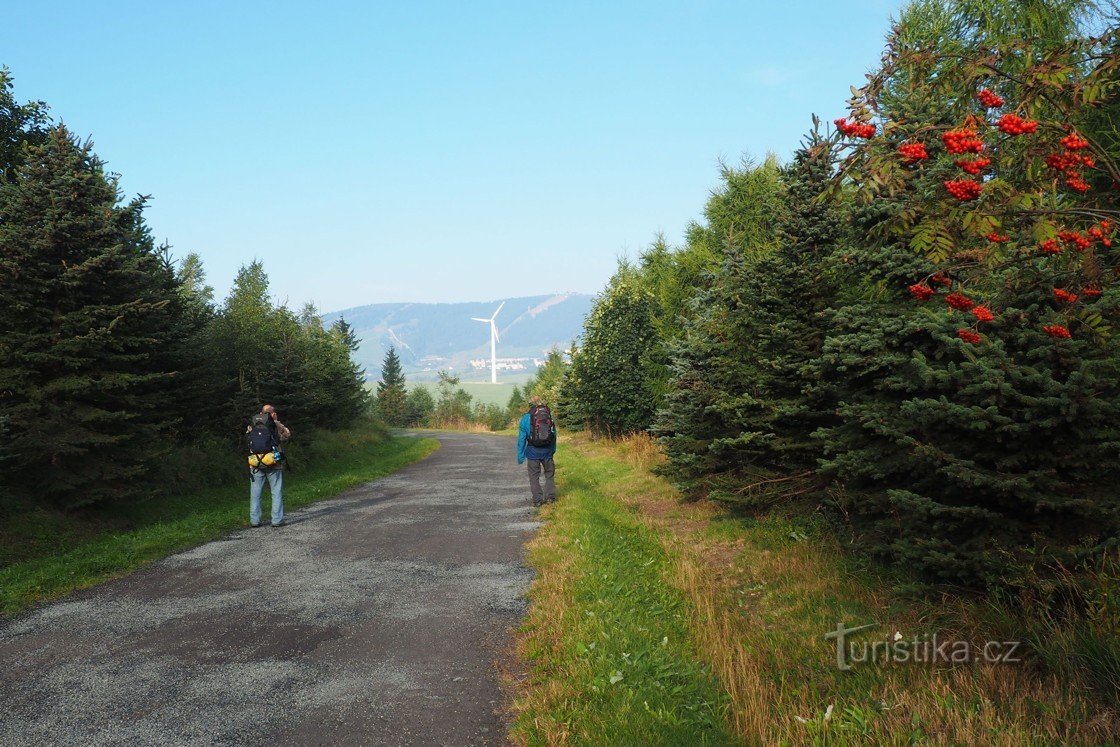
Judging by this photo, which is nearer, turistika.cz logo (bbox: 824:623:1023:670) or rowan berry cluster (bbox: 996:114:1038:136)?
rowan berry cluster (bbox: 996:114:1038:136)

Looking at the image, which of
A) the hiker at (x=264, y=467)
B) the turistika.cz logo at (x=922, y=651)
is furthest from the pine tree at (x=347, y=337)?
the turistika.cz logo at (x=922, y=651)

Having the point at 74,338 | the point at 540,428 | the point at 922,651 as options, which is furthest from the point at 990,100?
the point at 74,338

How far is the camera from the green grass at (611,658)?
14.1 ft

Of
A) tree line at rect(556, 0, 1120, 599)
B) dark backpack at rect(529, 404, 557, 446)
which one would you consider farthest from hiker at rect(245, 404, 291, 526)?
tree line at rect(556, 0, 1120, 599)

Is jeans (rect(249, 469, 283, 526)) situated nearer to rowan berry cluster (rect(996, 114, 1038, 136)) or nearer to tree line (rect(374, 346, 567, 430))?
rowan berry cluster (rect(996, 114, 1038, 136))

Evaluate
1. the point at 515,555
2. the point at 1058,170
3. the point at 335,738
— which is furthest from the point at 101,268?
the point at 1058,170

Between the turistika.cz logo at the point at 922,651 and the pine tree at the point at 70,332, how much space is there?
1142 centimetres

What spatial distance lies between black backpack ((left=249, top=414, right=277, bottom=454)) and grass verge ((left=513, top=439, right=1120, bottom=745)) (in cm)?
567

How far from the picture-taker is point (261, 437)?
12.0 meters

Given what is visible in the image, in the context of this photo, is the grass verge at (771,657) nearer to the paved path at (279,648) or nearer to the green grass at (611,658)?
the green grass at (611,658)

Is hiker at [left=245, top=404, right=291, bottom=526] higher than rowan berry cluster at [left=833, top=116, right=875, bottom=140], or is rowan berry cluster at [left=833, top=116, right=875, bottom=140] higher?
rowan berry cluster at [left=833, top=116, right=875, bottom=140]

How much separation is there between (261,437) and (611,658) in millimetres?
8911

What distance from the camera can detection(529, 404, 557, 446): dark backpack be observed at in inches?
523

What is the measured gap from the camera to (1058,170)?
3.75 metres
